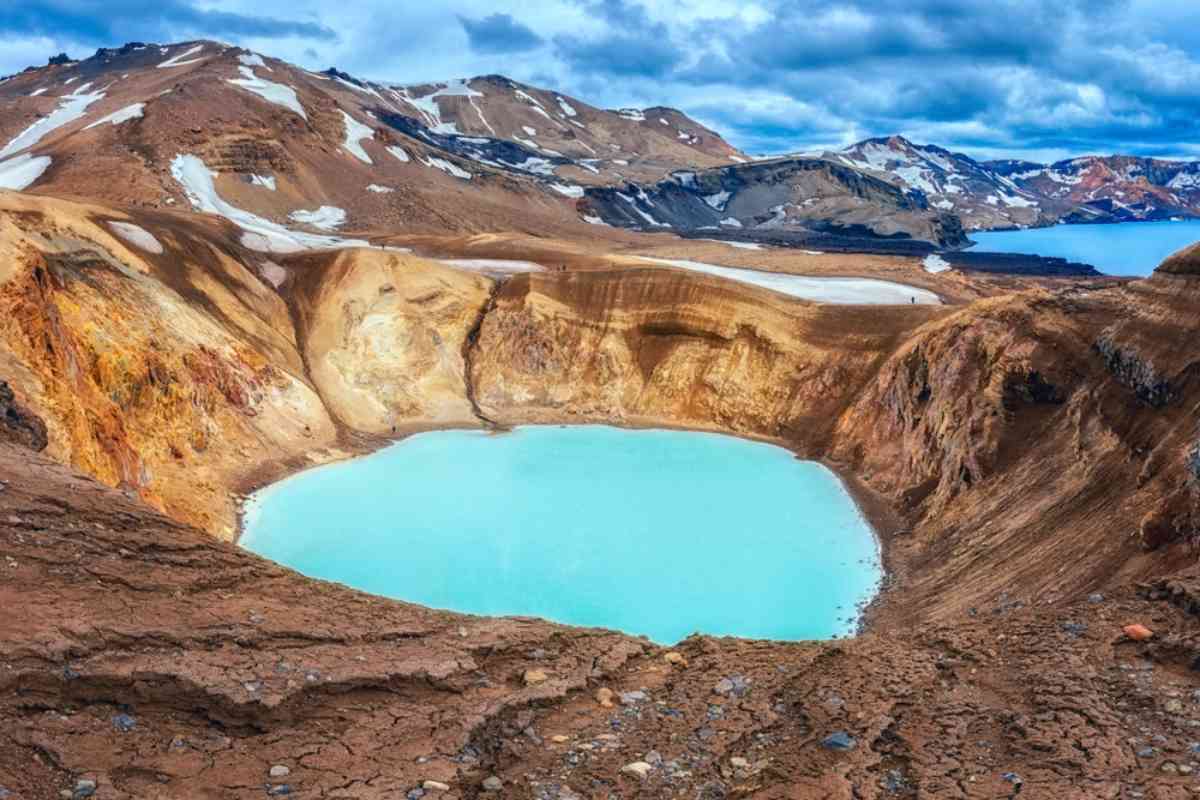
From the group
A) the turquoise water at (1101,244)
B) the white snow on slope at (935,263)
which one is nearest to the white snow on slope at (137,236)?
the white snow on slope at (935,263)

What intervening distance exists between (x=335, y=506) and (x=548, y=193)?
9855 centimetres

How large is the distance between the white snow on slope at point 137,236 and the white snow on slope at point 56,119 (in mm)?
56714

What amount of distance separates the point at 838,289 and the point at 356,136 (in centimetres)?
7290

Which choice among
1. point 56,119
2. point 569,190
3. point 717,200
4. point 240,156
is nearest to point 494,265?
point 240,156

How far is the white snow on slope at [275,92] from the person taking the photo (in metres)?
96.2

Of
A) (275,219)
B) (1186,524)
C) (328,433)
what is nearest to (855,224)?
(275,219)

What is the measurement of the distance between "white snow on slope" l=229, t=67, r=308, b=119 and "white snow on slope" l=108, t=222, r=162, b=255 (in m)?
61.5

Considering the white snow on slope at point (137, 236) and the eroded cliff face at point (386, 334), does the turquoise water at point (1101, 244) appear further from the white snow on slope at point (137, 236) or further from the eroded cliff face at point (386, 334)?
the white snow on slope at point (137, 236)

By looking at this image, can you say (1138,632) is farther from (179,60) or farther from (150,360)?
(179,60)

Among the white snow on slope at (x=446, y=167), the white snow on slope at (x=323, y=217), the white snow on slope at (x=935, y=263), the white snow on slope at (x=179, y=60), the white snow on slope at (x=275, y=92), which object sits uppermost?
the white snow on slope at (x=179, y=60)

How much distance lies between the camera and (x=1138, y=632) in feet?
A: 34.3

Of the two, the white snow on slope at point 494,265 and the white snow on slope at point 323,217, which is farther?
the white snow on slope at point 323,217

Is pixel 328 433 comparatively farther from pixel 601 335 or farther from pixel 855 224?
pixel 855 224

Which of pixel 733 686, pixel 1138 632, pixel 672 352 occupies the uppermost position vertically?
pixel 1138 632
